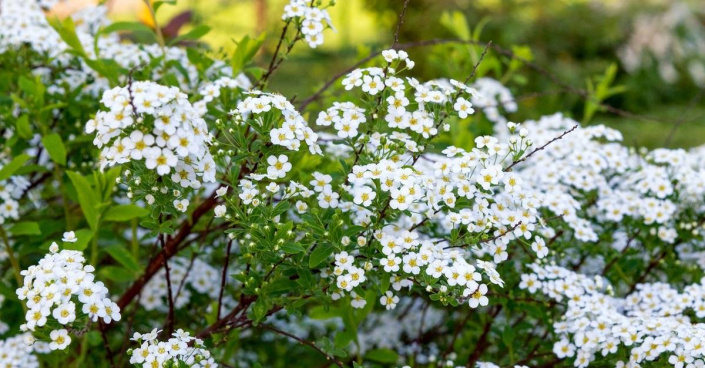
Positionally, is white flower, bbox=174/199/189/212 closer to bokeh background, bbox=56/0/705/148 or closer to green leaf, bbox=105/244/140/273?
green leaf, bbox=105/244/140/273

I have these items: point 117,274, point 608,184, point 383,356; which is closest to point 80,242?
point 117,274

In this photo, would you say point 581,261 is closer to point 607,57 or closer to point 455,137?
point 455,137

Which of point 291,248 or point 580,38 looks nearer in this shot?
point 291,248

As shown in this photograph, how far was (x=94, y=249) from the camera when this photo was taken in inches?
77.0

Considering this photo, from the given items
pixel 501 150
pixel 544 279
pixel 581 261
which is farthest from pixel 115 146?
pixel 581 261

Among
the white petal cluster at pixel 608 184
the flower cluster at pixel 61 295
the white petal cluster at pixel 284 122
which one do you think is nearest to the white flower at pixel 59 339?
the flower cluster at pixel 61 295

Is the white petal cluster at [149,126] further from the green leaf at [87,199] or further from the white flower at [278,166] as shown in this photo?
the green leaf at [87,199]

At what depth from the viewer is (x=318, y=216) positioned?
163 cm

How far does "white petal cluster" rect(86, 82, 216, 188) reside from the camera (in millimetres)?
1362

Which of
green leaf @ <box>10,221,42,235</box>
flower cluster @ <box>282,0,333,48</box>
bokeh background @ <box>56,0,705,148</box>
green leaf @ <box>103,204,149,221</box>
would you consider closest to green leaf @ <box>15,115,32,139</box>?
green leaf @ <box>10,221,42,235</box>

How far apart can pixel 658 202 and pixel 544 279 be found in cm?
41

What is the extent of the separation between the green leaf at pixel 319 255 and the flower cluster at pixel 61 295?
413 mm

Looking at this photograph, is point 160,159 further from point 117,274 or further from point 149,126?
point 117,274

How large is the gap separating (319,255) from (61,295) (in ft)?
1.70
